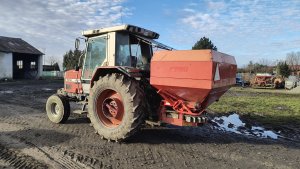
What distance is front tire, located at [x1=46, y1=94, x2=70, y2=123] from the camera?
9289 millimetres

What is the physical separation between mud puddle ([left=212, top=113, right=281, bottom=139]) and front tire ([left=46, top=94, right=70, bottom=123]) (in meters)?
4.30

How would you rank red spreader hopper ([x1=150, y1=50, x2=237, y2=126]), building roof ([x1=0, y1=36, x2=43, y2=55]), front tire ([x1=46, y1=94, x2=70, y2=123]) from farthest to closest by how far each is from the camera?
building roof ([x1=0, y1=36, x2=43, y2=55]), front tire ([x1=46, y1=94, x2=70, y2=123]), red spreader hopper ([x1=150, y1=50, x2=237, y2=126])

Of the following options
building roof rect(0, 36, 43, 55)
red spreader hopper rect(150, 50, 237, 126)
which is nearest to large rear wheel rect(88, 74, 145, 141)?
red spreader hopper rect(150, 50, 237, 126)

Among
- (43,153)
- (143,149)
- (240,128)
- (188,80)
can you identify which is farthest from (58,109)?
(240,128)

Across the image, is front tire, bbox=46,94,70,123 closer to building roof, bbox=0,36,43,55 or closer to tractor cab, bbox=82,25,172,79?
tractor cab, bbox=82,25,172,79

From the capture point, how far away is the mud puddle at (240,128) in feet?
28.6

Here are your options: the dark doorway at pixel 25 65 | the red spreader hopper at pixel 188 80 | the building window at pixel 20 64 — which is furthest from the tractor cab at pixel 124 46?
the building window at pixel 20 64

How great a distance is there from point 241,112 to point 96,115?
22.8 ft

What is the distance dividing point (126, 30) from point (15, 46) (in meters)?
40.2

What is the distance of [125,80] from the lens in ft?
23.4

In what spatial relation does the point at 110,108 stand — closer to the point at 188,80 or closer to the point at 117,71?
the point at 117,71

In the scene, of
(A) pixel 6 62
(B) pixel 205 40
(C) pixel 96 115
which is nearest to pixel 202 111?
(C) pixel 96 115

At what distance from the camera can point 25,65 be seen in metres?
46.8

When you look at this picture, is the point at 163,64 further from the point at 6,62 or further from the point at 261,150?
the point at 6,62
